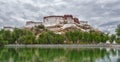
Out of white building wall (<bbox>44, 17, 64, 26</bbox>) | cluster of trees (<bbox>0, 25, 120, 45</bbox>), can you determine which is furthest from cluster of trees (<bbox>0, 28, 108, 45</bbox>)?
white building wall (<bbox>44, 17, 64, 26</bbox>)

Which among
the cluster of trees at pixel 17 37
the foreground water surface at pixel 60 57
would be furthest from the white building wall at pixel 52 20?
the foreground water surface at pixel 60 57

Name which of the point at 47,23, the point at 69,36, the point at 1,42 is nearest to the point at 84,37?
the point at 69,36

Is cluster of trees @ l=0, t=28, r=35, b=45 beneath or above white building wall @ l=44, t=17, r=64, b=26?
beneath

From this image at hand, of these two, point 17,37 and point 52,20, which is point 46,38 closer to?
point 17,37

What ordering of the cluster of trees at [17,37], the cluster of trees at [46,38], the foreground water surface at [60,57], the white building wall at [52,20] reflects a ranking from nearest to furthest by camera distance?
the foreground water surface at [60,57] < the cluster of trees at [17,37] < the cluster of trees at [46,38] < the white building wall at [52,20]

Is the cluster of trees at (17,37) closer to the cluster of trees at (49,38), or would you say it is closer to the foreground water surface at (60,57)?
the cluster of trees at (49,38)

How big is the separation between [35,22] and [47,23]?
6.35 meters

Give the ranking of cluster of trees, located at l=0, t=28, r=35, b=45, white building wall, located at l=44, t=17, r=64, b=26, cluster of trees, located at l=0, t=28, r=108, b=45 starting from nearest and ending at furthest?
1. cluster of trees, located at l=0, t=28, r=35, b=45
2. cluster of trees, located at l=0, t=28, r=108, b=45
3. white building wall, located at l=44, t=17, r=64, b=26

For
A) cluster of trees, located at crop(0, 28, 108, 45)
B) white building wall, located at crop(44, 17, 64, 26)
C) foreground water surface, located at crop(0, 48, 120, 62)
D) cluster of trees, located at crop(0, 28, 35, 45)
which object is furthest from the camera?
white building wall, located at crop(44, 17, 64, 26)

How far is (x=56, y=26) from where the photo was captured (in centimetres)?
13000

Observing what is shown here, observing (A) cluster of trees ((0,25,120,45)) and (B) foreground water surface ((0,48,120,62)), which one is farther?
(A) cluster of trees ((0,25,120,45))

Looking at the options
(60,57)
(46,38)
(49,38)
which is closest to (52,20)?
(46,38)

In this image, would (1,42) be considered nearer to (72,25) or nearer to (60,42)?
(60,42)

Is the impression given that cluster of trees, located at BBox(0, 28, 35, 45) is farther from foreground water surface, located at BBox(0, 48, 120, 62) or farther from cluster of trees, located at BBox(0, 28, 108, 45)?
foreground water surface, located at BBox(0, 48, 120, 62)
